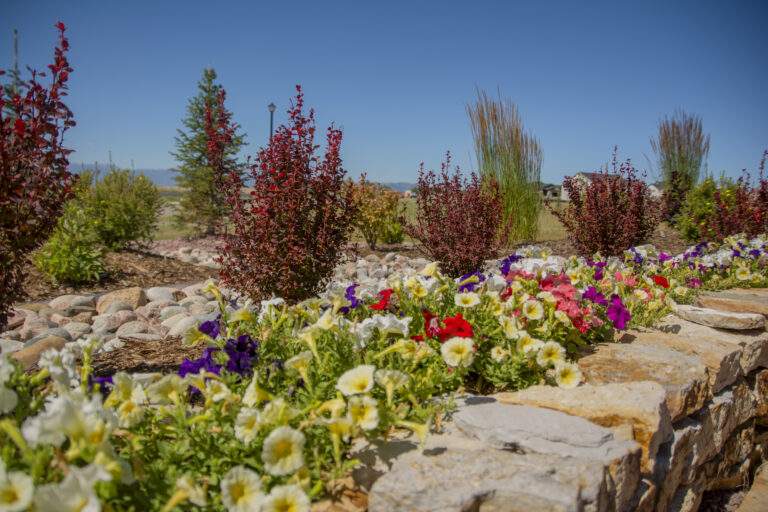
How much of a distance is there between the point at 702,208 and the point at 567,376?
33.3ft

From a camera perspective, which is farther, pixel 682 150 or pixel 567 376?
pixel 682 150

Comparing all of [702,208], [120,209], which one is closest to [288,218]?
[120,209]

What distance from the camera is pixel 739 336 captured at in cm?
333

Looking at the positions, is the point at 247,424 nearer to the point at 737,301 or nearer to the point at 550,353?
the point at 550,353

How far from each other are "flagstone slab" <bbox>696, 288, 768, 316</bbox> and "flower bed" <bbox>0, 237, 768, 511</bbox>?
1584 mm

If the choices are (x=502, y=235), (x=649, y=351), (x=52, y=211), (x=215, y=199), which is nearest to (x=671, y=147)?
(x=502, y=235)

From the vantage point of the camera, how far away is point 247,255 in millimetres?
4082

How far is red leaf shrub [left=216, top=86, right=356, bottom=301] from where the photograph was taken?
400 cm

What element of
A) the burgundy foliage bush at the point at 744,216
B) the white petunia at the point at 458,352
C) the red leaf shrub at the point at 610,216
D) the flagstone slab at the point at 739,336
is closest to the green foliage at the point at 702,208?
the burgundy foliage bush at the point at 744,216

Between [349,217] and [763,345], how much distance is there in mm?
3000

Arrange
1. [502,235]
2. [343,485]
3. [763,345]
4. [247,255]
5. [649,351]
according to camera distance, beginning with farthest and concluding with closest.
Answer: [502,235], [247,255], [763,345], [649,351], [343,485]

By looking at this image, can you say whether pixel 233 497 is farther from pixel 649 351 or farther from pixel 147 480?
pixel 649 351

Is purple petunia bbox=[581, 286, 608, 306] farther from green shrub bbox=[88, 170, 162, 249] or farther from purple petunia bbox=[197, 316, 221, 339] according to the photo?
green shrub bbox=[88, 170, 162, 249]

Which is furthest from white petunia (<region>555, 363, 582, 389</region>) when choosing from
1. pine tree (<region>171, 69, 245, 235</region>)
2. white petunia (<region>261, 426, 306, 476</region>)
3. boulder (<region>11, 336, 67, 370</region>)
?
pine tree (<region>171, 69, 245, 235</region>)
